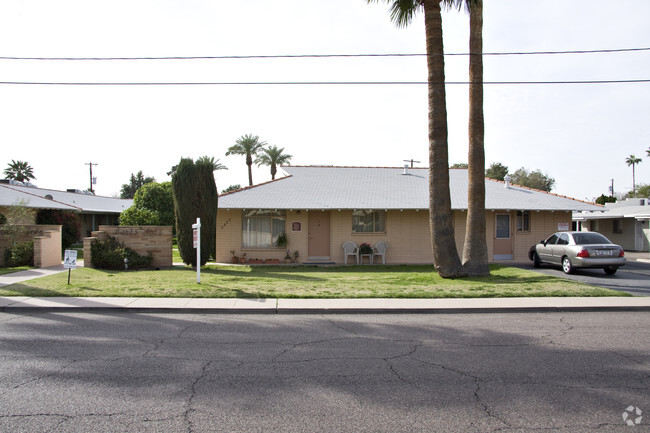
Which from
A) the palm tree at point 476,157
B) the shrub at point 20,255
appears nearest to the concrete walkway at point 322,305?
the palm tree at point 476,157

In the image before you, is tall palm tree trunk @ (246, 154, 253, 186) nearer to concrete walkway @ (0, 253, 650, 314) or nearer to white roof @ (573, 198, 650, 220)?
white roof @ (573, 198, 650, 220)

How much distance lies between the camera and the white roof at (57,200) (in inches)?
1008

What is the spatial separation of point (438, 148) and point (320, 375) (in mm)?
10445

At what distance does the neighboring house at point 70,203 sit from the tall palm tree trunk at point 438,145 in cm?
1969

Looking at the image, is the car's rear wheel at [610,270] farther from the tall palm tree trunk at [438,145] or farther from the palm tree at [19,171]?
the palm tree at [19,171]

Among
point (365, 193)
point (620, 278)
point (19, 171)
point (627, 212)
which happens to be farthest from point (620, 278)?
point (19, 171)

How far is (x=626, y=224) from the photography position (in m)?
32.4

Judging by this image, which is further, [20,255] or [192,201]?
[20,255]

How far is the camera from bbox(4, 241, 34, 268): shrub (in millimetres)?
17906

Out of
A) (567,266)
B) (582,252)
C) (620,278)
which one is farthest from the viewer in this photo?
(567,266)

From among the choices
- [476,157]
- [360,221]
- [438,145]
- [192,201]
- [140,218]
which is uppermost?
[438,145]

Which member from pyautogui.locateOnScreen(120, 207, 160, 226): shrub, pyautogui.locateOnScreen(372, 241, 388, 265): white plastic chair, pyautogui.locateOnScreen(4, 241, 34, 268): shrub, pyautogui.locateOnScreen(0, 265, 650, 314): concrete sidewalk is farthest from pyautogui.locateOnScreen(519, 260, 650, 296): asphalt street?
pyautogui.locateOnScreen(120, 207, 160, 226): shrub

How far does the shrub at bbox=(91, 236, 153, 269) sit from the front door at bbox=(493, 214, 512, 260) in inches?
628

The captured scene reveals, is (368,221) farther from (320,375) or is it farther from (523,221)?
(320,375)
